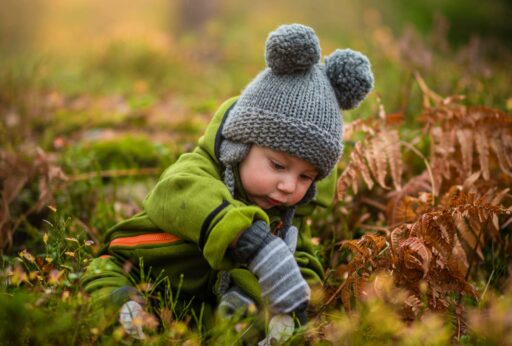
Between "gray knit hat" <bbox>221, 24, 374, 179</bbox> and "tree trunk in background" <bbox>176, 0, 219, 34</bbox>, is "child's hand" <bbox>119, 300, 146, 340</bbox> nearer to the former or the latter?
"gray knit hat" <bbox>221, 24, 374, 179</bbox>

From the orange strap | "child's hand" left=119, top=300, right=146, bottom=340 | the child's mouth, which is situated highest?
the child's mouth

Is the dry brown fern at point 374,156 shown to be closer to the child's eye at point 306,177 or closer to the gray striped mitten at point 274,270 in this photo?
the child's eye at point 306,177

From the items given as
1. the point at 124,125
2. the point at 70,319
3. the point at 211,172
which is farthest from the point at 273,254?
the point at 124,125

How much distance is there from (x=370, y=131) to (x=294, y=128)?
1085 millimetres

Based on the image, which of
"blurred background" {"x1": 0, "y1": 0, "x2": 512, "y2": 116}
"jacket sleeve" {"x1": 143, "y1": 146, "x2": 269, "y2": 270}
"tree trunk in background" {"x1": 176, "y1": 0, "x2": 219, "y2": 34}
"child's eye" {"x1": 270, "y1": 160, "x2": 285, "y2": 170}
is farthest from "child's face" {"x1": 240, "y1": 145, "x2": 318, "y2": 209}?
"tree trunk in background" {"x1": 176, "y1": 0, "x2": 219, "y2": 34}

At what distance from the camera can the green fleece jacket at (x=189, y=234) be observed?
2173mm

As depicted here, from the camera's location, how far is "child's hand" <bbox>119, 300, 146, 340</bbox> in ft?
6.63

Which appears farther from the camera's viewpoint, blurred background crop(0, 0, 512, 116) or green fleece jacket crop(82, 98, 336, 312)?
blurred background crop(0, 0, 512, 116)

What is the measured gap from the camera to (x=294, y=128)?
238 cm

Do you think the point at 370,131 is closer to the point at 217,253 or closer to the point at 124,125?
the point at 217,253

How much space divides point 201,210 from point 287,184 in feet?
1.36

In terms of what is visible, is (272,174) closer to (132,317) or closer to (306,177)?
(306,177)

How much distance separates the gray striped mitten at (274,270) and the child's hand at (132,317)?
1.48ft

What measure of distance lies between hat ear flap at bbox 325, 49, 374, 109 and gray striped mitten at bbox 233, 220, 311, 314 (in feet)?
2.83
